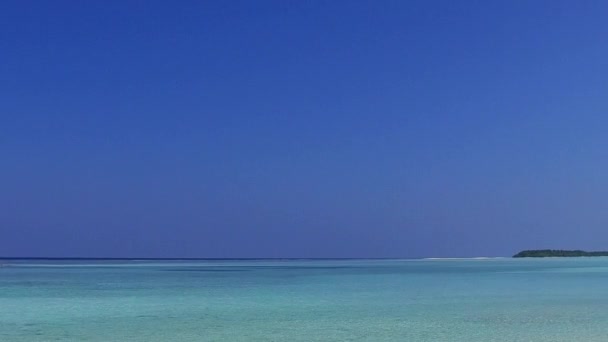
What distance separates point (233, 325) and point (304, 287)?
10.7 metres

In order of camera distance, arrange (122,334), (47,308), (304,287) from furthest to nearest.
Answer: (304,287), (47,308), (122,334)

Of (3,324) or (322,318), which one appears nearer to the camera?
(3,324)

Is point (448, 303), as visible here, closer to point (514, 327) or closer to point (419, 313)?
point (419, 313)

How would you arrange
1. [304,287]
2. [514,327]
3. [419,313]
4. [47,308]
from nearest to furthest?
[514,327] < [419,313] < [47,308] < [304,287]

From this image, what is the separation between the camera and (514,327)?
12.7 m

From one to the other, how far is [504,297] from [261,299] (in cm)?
595

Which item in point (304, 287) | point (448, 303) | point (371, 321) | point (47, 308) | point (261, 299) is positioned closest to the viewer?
point (371, 321)

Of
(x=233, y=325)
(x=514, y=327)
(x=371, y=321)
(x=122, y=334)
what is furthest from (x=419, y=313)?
(x=122, y=334)

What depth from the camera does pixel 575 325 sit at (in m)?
12.9

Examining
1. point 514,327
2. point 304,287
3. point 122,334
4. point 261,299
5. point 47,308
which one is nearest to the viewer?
point 122,334

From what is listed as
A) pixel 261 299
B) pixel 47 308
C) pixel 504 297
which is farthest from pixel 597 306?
pixel 47 308

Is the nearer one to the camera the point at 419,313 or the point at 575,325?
the point at 575,325

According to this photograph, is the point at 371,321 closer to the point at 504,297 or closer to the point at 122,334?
the point at 122,334

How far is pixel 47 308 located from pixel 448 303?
8611 millimetres
